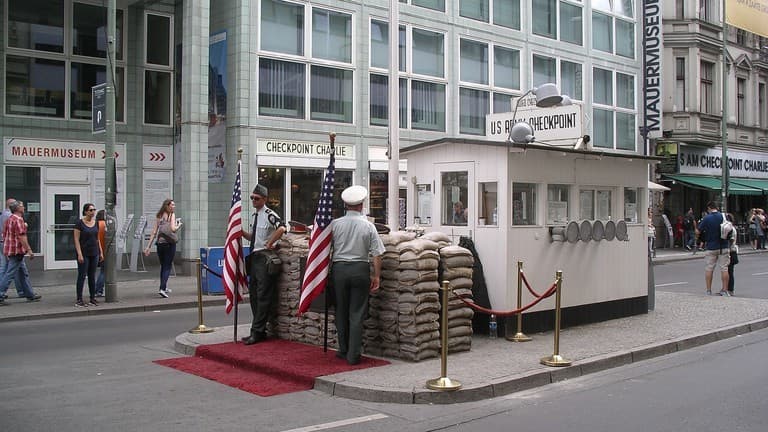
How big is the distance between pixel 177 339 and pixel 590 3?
2632cm

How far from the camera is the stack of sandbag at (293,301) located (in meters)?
9.85

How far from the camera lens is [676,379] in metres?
8.38

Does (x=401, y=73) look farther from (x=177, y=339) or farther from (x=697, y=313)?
(x=177, y=339)

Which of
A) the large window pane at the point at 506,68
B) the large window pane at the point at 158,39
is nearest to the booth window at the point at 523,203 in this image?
the large window pane at the point at 158,39

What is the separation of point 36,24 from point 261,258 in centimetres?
1455

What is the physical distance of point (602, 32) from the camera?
32.3 metres

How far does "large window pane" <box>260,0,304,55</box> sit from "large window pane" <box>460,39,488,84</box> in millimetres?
6886

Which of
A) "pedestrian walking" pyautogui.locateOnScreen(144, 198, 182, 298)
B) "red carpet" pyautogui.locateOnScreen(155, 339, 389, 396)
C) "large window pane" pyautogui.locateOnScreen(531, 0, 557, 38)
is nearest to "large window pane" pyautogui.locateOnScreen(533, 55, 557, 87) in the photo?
"large window pane" pyautogui.locateOnScreen(531, 0, 557, 38)

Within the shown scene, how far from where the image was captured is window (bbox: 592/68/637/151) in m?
32.2

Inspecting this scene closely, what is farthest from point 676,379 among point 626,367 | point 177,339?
point 177,339

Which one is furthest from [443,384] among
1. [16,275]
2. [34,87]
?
[34,87]

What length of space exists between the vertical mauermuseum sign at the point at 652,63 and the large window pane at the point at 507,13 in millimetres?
7850

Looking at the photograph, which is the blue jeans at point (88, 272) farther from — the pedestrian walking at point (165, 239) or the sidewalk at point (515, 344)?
the pedestrian walking at point (165, 239)

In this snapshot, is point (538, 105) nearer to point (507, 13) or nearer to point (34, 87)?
point (34, 87)
